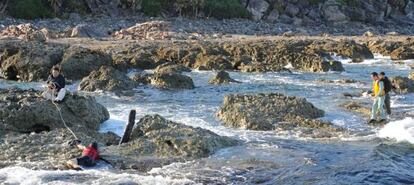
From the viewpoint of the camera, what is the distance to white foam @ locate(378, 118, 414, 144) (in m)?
18.6

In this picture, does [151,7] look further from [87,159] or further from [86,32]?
[87,159]

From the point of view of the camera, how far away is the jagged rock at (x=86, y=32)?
53.3 meters

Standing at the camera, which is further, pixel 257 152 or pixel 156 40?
pixel 156 40

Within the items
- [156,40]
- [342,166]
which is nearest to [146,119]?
[342,166]

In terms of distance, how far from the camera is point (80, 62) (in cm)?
3528

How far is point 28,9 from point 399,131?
2272 inches

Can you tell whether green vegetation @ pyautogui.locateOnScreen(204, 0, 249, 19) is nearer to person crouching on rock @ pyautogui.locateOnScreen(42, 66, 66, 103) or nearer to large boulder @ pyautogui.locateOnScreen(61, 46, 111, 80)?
large boulder @ pyautogui.locateOnScreen(61, 46, 111, 80)

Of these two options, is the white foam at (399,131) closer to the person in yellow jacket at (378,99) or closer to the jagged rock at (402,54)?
the person in yellow jacket at (378,99)

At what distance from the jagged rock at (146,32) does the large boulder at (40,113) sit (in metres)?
37.0

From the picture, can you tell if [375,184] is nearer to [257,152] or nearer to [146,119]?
[257,152]

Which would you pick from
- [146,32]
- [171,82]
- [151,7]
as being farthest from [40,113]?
[151,7]

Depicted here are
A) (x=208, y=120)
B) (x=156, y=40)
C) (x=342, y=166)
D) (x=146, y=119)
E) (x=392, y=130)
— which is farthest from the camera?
(x=156, y=40)

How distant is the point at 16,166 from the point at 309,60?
96.1ft

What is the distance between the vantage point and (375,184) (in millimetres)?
14148
